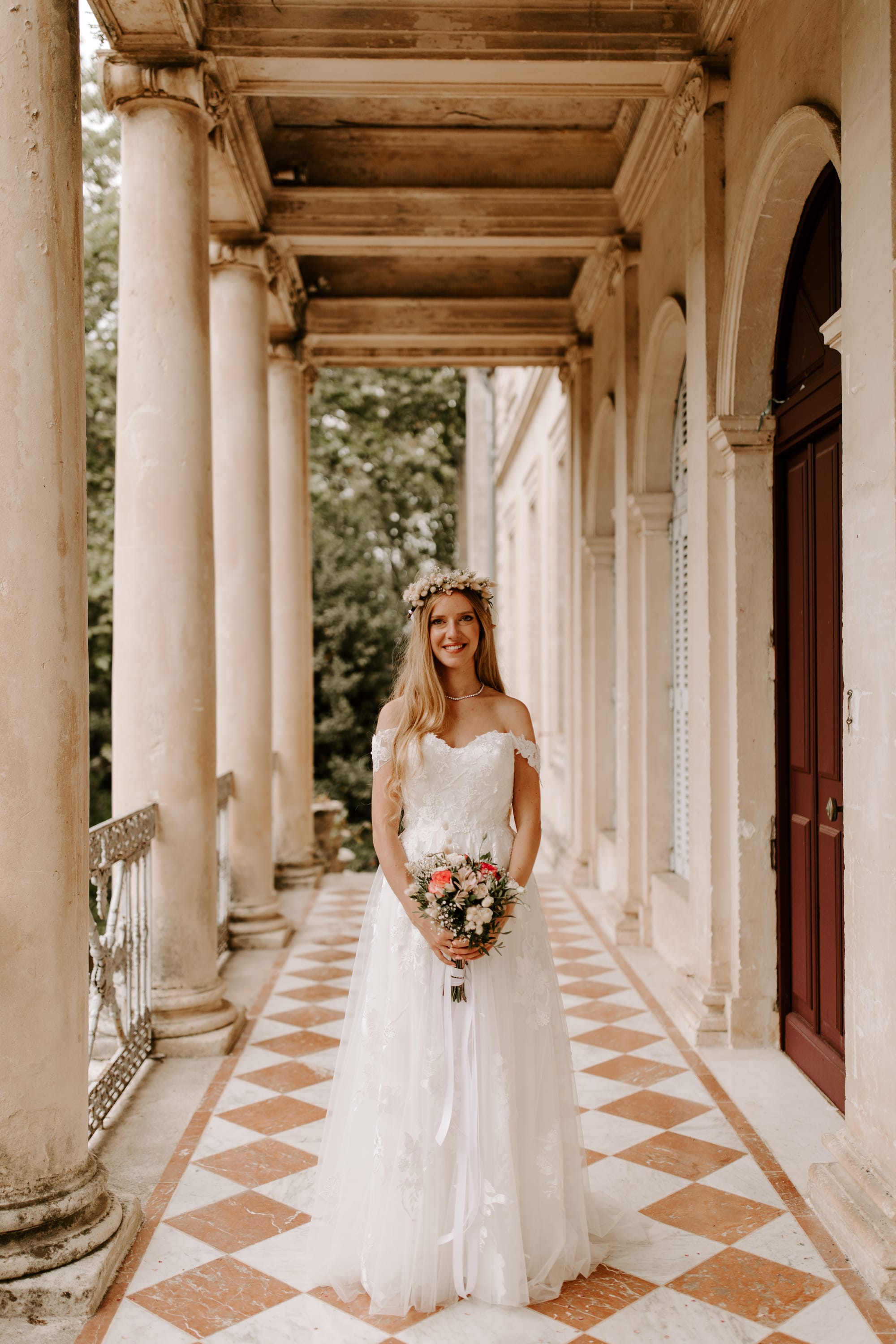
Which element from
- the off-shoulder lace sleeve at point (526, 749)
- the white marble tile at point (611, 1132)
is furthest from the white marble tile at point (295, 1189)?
the off-shoulder lace sleeve at point (526, 749)

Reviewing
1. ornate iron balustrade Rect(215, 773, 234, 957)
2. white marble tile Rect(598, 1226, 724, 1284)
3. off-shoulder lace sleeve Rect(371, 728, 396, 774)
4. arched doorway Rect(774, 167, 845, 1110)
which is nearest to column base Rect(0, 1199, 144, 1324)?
white marble tile Rect(598, 1226, 724, 1284)

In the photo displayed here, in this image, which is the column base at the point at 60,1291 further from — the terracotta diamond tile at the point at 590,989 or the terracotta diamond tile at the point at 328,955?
the terracotta diamond tile at the point at 328,955

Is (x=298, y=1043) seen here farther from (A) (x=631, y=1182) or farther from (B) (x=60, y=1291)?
(B) (x=60, y=1291)

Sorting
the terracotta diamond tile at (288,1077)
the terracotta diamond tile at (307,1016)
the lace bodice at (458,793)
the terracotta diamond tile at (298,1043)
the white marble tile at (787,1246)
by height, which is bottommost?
the terracotta diamond tile at (307,1016)

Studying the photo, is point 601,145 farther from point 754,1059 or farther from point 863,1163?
point 863,1163

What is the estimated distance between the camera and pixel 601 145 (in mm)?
7387

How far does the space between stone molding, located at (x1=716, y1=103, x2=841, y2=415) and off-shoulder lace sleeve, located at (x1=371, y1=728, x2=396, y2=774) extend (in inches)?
108

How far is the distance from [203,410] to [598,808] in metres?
5.61

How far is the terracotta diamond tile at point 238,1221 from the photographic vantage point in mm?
3455

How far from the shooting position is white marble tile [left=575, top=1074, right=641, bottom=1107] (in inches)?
184

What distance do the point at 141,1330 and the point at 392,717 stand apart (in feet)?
6.02

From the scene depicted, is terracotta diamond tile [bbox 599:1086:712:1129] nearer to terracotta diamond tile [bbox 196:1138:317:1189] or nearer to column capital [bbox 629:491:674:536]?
terracotta diamond tile [bbox 196:1138:317:1189]

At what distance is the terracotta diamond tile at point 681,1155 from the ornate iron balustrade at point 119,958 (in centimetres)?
211

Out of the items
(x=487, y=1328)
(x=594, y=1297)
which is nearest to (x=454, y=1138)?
(x=487, y=1328)
